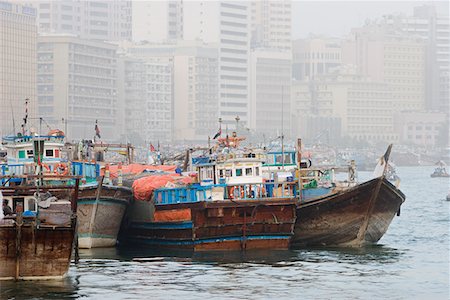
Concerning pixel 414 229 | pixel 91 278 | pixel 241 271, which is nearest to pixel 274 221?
pixel 241 271

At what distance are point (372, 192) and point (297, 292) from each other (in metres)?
17.1

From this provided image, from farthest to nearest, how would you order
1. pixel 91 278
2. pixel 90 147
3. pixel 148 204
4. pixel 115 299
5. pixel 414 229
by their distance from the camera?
pixel 414 229 → pixel 90 147 → pixel 148 204 → pixel 91 278 → pixel 115 299

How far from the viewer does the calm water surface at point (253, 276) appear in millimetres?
48219

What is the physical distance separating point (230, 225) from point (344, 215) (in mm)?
6794

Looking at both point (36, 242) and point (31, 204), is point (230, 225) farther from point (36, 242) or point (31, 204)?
point (36, 242)

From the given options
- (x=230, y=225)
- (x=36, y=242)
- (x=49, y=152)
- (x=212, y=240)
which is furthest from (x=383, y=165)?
(x=36, y=242)

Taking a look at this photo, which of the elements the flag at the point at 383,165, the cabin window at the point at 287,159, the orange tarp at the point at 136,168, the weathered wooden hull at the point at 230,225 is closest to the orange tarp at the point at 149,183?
the weathered wooden hull at the point at 230,225

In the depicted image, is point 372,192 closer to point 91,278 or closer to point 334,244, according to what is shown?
point 334,244

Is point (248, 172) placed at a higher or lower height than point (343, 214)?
higher

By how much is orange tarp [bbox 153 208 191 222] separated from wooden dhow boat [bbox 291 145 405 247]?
6299 millimetres

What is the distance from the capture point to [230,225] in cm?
6081

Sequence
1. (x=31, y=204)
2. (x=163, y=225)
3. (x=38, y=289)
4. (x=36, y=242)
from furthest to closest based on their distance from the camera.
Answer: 1. (x=163, y=225)
2. (x=31, y=204)
3. (x=36, y=242)
4. (x=38, y=289)

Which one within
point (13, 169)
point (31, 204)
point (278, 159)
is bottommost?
point (31, 204)

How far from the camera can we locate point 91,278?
51781mm
